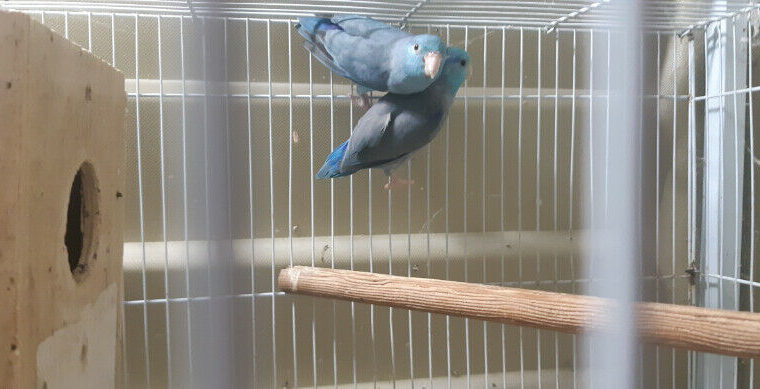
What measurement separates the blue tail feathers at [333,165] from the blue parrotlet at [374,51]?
9 centimetres

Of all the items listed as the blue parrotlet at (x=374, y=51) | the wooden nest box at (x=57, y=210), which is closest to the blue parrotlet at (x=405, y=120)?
the blue parrotlet at (x=374, y=51)

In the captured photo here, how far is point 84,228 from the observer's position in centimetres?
54

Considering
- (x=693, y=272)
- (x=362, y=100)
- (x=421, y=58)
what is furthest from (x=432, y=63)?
(x=693, y=272)

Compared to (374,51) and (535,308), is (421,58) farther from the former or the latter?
(535,308)

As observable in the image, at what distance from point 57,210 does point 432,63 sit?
0.39 meters

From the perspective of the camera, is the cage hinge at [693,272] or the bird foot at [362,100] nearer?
the cage hinge at [693,272]

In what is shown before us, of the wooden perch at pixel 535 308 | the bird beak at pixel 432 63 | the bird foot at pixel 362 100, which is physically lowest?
the wooden perch at pixel 535 308

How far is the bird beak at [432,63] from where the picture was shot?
24.2 inches

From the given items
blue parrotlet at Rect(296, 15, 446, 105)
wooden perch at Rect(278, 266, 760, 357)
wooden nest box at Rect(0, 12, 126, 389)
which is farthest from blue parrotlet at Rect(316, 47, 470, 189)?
wooden nest box at Rect(0, 12, 126, 389)

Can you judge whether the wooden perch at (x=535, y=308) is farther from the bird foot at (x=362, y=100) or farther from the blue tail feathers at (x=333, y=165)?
the bird foot at (x=362, y=100)

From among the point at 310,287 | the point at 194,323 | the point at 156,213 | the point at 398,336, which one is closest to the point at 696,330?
the point at 194,323

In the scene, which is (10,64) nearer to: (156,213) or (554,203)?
(156,213)

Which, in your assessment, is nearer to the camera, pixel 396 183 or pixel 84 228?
pixel 84 228

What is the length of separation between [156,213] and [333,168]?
26cm
